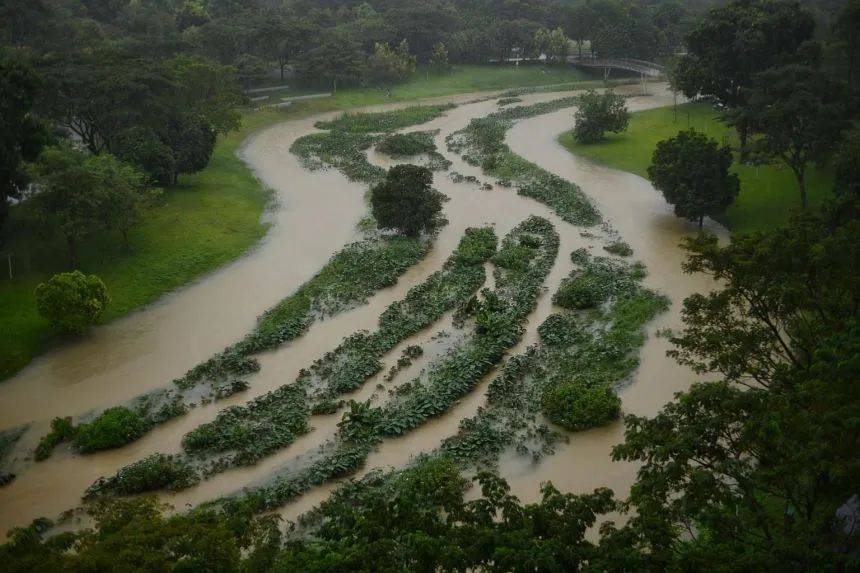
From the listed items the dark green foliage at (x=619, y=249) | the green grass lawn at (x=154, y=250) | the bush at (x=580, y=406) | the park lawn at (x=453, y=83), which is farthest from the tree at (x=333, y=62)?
the bush at (x=580, y=406)

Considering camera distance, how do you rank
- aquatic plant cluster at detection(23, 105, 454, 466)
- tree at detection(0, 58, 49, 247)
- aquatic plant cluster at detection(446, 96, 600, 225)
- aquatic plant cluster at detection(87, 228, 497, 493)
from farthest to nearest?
1. aquatic plant cluster at detection(446, 96, 600, 225)
2. tree at detection(0, 58, 49, 247)
3. aquatic plant cluster at detection(23, 105, 454, 466)
4. aquatic plant cluster at detection(87, 228, 497, 493)

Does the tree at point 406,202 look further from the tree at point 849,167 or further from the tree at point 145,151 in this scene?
the tree at point 849,167

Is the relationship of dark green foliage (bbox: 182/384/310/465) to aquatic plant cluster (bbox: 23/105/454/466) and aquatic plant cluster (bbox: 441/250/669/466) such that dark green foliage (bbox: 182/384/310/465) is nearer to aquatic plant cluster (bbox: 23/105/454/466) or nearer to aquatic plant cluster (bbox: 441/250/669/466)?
aquatic plant cluster (bbox: 23/105/454/466)

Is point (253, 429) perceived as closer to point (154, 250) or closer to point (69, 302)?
point (69, 302)

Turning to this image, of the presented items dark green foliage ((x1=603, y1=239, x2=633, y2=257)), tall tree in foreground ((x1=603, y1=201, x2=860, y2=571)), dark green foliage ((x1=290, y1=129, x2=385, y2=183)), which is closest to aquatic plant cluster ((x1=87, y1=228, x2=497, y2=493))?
dark green foliage ((x1=603, y1=239, x2=633, y2=257))

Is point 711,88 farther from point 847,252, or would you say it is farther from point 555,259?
point 847,252

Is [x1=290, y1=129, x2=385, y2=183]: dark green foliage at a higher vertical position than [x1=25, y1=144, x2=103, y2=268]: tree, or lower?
lower

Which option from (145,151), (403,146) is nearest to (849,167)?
(403,146)
